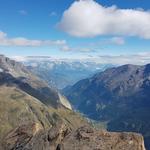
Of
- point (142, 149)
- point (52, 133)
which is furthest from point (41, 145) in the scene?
point (142, 149)

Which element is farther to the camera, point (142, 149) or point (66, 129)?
point (66, 129)

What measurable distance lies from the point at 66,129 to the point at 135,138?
11.9m

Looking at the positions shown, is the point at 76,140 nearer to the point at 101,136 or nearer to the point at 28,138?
the point at 101,136

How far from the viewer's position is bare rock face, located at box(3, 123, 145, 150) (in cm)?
4416

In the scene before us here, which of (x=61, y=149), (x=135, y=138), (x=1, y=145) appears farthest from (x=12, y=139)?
(x=135, y=138)

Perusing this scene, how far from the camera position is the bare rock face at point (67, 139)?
145ft

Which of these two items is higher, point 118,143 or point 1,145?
point 118,143

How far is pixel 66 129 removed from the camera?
52.6 meters

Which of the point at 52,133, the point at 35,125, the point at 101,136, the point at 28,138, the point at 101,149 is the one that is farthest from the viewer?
the point at 35,125

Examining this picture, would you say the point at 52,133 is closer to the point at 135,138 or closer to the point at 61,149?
the point at 61,149

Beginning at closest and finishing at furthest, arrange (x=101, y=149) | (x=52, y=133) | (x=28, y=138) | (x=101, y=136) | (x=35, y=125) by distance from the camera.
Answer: (x=101, y=149)
(x=101, y=136)
(x=52, y=133)
(x=28, y=138)
(x=35, y=125)

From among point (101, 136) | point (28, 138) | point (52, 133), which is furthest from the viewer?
point (28, 138)

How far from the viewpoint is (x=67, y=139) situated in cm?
4791

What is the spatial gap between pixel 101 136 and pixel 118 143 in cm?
280
